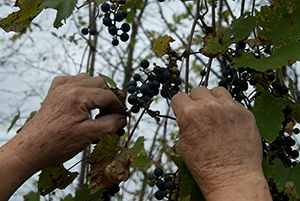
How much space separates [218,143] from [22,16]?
1.19 m

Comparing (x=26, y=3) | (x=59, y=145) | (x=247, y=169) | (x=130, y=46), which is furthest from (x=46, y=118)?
(x=130, y=46)

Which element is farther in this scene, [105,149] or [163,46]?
[163,46]

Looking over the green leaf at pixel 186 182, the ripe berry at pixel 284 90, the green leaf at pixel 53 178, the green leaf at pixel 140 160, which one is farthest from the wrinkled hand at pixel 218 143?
the green leaf at pixel 140 160

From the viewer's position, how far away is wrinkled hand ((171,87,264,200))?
3.24ft

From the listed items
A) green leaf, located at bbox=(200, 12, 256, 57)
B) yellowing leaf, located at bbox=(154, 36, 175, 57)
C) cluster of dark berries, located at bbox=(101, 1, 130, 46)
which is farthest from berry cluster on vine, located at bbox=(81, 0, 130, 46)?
green leaf, located at bbox=(200, 12, 256, 57)

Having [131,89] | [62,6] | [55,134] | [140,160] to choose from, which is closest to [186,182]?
[131,89]

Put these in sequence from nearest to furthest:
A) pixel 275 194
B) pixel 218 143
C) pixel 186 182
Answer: pixel 218 143 → pixel 186 182 → pixel 275 194

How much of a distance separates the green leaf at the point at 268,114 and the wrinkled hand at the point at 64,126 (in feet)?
2.56

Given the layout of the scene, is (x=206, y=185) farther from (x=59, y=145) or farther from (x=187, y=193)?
(x=59, y=145)


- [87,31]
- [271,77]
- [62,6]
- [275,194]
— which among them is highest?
[87,31]

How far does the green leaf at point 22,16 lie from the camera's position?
4.32 ft

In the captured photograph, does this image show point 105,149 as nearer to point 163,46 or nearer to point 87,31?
point 163,46

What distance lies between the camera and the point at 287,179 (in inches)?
53.6

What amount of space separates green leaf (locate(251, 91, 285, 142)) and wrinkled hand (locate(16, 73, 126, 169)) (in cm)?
78
